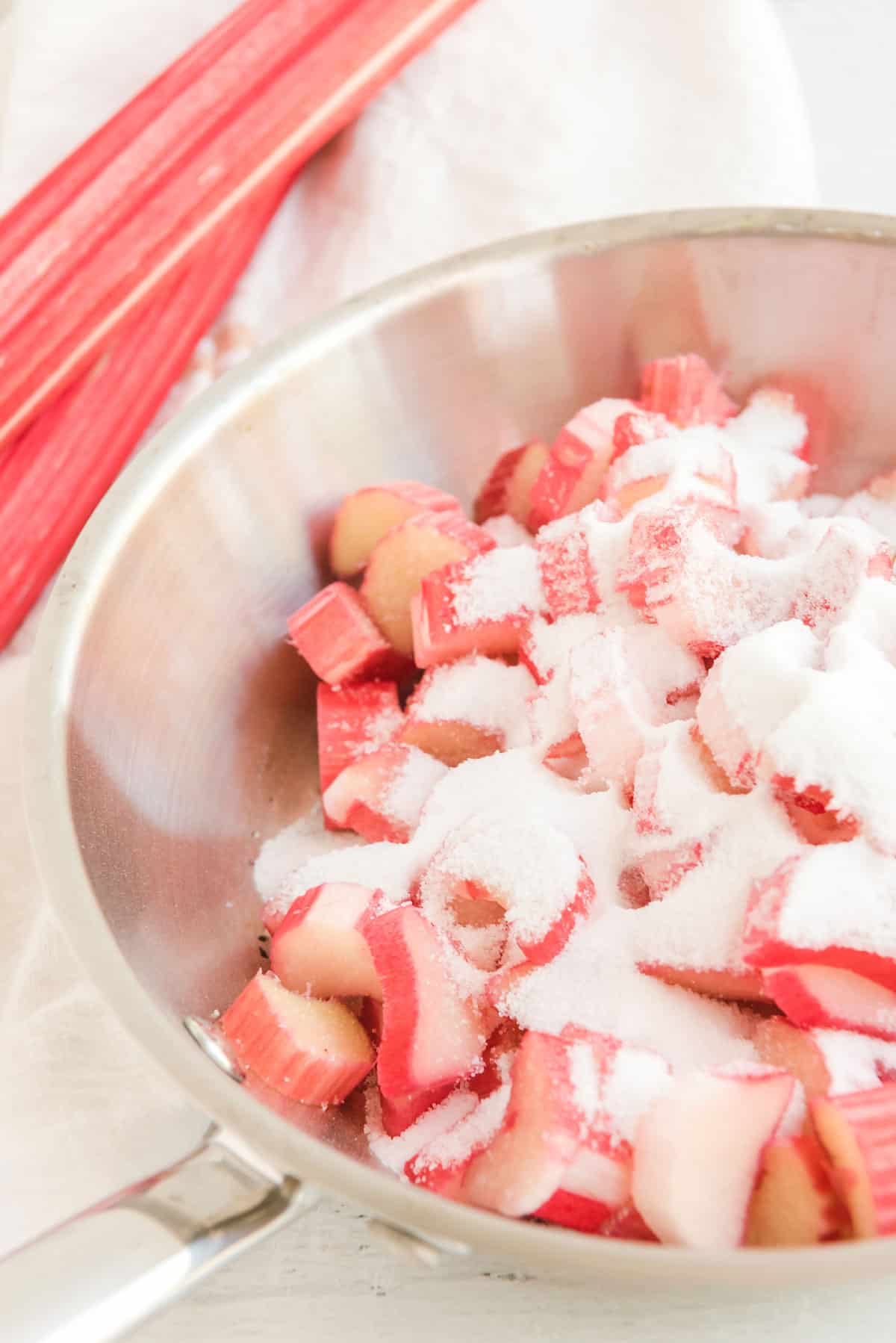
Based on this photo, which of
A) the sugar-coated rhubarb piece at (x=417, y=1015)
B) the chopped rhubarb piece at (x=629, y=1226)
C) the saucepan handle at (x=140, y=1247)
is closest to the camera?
the saucepan handle at (x=140, y=1247)

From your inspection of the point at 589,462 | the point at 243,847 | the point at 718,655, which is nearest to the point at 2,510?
the point at 243,847

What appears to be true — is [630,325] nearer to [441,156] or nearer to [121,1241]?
[441,156]

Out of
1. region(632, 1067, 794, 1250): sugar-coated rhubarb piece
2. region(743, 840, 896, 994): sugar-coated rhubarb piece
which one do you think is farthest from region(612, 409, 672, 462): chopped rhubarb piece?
region(632, 1067, 794, 1250): sugar-coated rhubarb piece

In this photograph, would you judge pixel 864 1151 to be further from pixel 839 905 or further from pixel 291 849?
pixel 291 849

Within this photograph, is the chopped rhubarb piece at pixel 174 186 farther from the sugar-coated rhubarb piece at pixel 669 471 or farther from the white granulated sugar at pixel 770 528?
the white granulated sugar at pixel 770 528

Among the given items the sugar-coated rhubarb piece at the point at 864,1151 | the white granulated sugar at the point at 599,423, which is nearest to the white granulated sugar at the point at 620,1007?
the sugar-coated rhubarb piece at the point at 864,1151

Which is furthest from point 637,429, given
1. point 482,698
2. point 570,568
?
point 482,698
